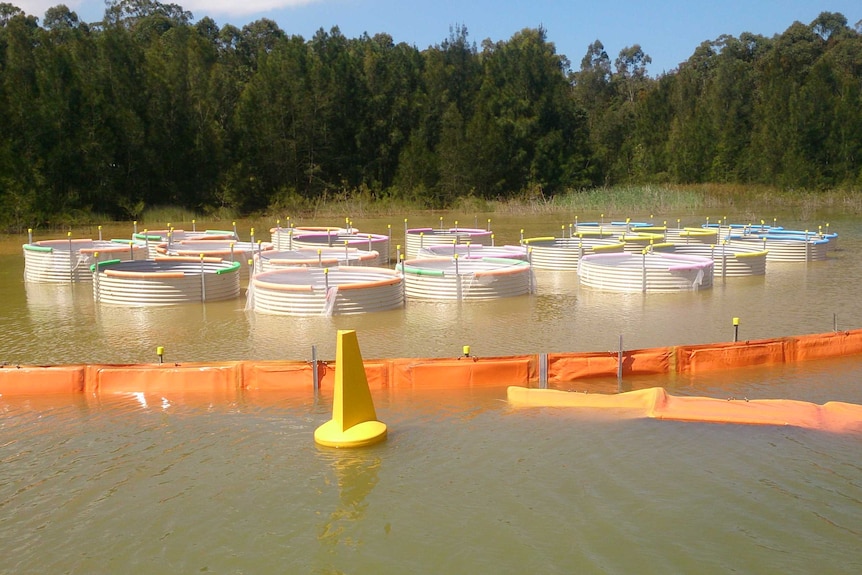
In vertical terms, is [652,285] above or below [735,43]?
below

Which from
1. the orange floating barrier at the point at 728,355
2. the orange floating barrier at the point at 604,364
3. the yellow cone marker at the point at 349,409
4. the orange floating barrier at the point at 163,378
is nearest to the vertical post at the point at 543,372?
the orange floating barrier at the point at 604,364

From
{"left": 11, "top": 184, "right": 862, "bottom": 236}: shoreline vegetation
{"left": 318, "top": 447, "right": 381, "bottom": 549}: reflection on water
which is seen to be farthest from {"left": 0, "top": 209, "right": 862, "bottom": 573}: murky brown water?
{"left": 11, "top": 184, "right": 862, "bottom": 236}: shoreline vegetation

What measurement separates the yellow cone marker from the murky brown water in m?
0.16

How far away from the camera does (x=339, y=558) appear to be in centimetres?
666

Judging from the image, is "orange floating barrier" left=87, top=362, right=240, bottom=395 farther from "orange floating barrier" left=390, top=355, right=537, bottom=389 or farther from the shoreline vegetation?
the shoreline vegetation

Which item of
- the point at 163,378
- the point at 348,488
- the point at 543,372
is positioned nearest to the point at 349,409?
the point at 348,488

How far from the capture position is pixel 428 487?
787 cm

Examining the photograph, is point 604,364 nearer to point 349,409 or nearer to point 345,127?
point 349,409

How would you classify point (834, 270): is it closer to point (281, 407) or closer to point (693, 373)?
point (693, 373)

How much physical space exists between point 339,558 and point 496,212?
39.6 m

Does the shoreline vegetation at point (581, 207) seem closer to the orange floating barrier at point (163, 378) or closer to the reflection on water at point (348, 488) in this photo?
the orange floating barrier at point (163, 378)

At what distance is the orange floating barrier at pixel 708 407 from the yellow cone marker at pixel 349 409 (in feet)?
6.49

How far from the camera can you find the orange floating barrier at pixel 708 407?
9.32 metres

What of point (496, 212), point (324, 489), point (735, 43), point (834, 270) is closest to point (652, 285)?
point (834, 270)
